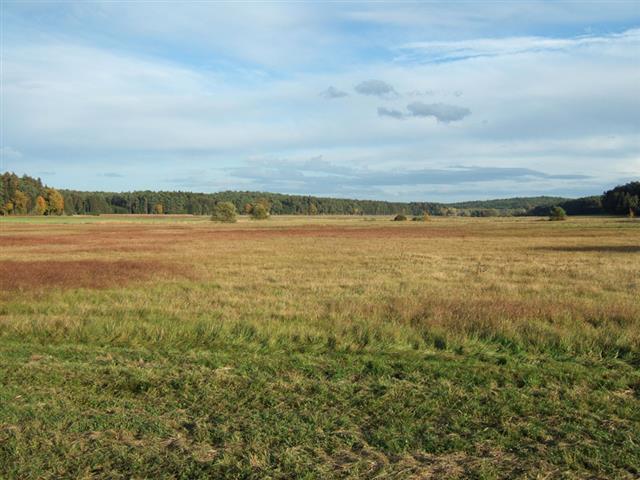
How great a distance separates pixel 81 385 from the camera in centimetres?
712

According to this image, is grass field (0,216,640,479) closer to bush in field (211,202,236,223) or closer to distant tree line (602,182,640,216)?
bush in field (211,202,236,223)

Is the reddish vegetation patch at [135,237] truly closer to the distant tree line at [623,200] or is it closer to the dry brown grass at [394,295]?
the dry brown grass at [394,295]

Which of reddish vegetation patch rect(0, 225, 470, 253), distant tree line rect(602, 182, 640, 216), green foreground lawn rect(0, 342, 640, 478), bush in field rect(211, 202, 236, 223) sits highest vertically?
distant tree line rect(602, 182, 640, 216)

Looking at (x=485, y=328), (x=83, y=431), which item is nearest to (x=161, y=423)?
(x=83, y=431)

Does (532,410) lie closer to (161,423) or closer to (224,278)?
(161,423)

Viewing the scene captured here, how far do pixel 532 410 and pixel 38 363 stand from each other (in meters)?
6.89

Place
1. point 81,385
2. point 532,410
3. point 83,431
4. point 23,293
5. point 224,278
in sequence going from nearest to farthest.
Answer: point 83,431
point 532,410
point 81,385
point 23,293
point 224,278

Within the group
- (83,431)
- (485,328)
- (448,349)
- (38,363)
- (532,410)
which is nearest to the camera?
(83,431)

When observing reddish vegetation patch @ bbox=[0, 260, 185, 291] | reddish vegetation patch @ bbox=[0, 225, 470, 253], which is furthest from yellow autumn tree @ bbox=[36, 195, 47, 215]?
reddish vegetation patch @ bbox=[0, 260, 185, 291]

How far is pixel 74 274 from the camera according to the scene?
21375 millimetres

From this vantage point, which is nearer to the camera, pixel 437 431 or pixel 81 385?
pixel 437 431

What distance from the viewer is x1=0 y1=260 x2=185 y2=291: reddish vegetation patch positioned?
18.5 metres

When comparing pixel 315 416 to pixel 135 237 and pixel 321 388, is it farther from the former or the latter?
pixel 135 237

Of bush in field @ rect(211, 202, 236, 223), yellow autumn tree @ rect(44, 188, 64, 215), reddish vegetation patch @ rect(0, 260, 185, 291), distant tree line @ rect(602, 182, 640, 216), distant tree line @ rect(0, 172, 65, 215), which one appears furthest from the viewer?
yellow autumn tree @ rect(44, 188, 64, 215)
